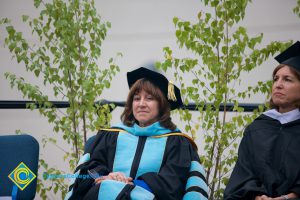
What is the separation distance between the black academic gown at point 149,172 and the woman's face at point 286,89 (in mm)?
683

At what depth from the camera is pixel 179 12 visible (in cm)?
Result: 471

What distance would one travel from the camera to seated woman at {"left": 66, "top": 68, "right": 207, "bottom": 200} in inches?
98.0

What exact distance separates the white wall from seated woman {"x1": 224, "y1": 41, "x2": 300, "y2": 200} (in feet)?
5.94

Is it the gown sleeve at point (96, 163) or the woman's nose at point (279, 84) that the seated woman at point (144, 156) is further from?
the woman's nose at point (279, 84)

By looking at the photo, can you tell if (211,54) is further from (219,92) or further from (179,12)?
(179,12)

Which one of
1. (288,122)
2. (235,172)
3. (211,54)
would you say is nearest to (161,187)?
(235,172)

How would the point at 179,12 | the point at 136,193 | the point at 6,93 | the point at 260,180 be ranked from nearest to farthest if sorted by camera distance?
the point at 136,193
the point at 260,180
the point at 179,12
the point at 6,93

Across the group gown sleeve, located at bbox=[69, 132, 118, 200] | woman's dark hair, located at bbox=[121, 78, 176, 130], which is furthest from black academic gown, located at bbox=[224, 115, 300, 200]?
gown sleeve, located at bbox=[69, 132, 118, 200]

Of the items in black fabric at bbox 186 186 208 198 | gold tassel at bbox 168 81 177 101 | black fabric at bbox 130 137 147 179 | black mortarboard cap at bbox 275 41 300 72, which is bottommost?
black fabric at bbox 186 186 208 198

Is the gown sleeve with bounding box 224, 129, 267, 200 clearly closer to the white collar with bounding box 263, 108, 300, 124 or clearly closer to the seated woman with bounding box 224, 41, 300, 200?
the seated woman with bounding box 224, 41, 300, 200

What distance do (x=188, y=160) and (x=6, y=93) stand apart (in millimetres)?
3159

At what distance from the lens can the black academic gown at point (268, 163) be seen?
2.48 metres

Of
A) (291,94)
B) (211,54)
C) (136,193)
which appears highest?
(211,54)

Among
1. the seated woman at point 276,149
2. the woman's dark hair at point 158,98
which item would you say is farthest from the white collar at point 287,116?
the woman's dark hair at point 158,98
